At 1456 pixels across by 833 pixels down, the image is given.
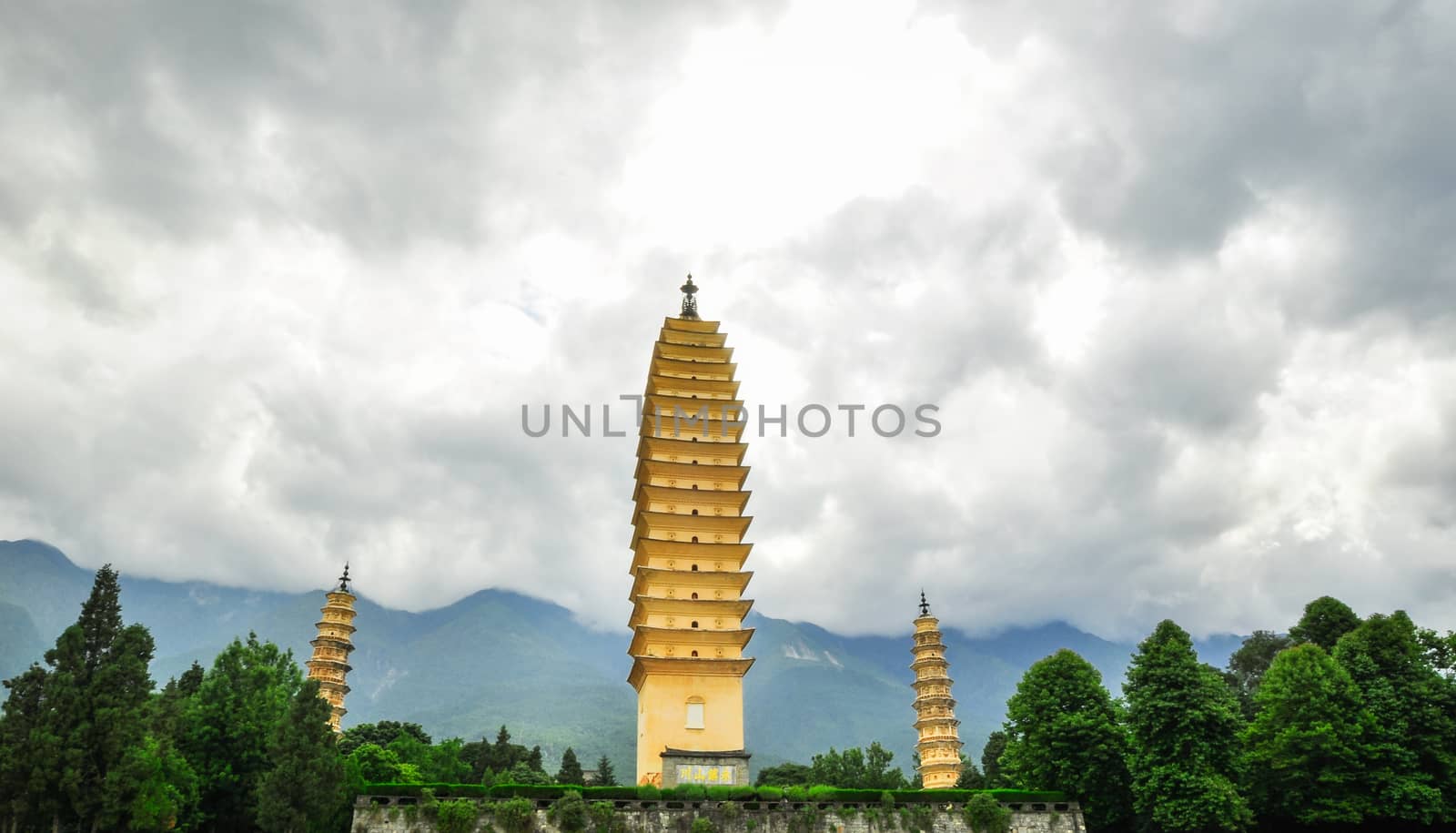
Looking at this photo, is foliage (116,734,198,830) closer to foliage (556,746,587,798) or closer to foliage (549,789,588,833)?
foliage (549,789,588,833)

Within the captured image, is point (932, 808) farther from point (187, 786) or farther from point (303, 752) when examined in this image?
point (187, 786)

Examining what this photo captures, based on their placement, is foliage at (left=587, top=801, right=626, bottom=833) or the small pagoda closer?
foliage at (left=587, top=801, right=626, bottom=833)

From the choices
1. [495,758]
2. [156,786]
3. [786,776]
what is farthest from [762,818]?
[495,758]

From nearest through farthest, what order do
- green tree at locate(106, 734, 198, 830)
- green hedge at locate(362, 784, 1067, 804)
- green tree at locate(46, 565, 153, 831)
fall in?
green tree at locate(46, 565, 153, 831) < green tree at locate(106, 734, 198, 830) < green hedge at locate(362, 784, 1067, 804)

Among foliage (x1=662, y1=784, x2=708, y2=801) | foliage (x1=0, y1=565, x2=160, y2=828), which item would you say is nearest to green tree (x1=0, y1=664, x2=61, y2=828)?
foliage (x1=0, y1=565, x2=160, y2=828)

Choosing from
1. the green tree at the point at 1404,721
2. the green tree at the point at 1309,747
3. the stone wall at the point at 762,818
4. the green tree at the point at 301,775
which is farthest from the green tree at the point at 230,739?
the green tree at the point at 1404,721

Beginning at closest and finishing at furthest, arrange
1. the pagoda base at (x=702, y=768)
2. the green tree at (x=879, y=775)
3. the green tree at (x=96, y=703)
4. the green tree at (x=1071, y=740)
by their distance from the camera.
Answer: the green tree at (x=96, y=703)
the green tree at (x=1071, y=740)
the pagoda base at (x=702, y=768)
the green tree at (x=879, y=775)

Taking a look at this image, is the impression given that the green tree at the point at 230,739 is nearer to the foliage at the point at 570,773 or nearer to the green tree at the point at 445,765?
the green tree at the point at 445,765
